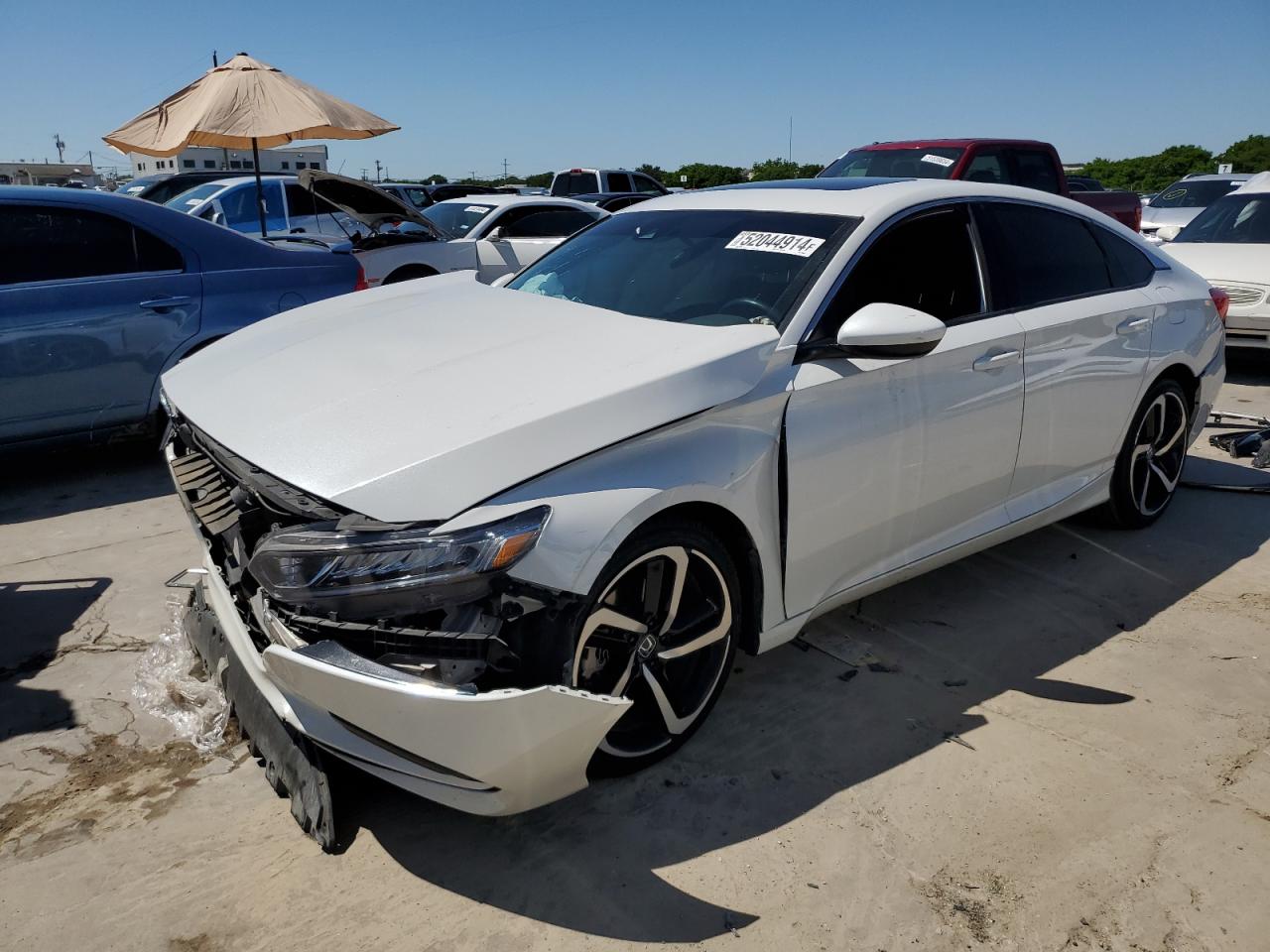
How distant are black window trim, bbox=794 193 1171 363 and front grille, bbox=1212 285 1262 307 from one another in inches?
161

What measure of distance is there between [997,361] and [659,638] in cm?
166

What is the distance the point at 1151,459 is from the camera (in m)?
4.56

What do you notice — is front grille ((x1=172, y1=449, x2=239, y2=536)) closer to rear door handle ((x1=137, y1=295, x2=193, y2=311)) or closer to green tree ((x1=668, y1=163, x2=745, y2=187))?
rear door handle ((x1=137, y1=295, x2=193, y2=311))

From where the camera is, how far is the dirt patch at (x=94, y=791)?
2.54 metres

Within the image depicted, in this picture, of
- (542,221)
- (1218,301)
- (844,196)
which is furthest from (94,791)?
(542,221)

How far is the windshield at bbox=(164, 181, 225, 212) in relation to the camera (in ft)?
39.3

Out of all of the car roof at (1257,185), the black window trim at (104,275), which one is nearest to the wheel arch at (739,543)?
the black window trim at (104,275)

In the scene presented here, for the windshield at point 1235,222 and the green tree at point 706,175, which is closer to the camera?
the windshield at point 1235,222

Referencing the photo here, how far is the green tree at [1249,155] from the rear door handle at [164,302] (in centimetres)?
3365

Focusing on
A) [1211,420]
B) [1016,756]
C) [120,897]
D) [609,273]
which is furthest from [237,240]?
[1211,420]

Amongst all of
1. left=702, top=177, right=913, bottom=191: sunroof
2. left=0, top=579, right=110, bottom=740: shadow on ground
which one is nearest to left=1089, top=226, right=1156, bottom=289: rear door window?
left=702, top=177, right=913, bottom=191: sunroof

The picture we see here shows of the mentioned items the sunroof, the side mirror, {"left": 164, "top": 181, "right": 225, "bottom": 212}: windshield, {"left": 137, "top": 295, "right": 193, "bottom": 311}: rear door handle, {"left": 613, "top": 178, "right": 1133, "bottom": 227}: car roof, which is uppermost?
{"left": 164, "top": 181, "right": 225, "bottom": 212}: windshield

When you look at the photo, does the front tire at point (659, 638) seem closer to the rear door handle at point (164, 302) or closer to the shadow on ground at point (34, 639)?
the shadow on ground at point (34, 639)

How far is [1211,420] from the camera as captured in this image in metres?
6.70
